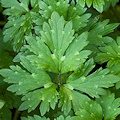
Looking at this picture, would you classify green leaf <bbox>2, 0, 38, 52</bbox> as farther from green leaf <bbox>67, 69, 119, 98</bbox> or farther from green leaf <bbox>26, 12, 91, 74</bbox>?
green leaf <bbox>67, 69, 119, 98</bbox>

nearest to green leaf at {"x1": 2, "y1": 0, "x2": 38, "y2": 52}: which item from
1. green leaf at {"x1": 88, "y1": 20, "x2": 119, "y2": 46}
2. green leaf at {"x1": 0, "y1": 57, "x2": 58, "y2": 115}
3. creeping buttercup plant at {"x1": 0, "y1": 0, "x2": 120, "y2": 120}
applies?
creeping buttercup plant at {"x1": 0, "y1": 0, "x2": 120, "y2": 120}

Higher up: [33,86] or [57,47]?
[57,47]

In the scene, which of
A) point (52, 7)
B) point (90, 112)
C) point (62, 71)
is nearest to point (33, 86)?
point (62, 71)

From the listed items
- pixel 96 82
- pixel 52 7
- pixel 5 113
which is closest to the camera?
pixel 96 82

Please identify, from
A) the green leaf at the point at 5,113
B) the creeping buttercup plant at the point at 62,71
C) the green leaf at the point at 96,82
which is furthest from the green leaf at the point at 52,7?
the green leaf at the point at 5,113

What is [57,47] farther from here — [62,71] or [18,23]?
[18,23]

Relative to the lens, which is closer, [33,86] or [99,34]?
[33,86]

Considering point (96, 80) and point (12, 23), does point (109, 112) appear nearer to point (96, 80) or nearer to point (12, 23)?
point (96, 80)

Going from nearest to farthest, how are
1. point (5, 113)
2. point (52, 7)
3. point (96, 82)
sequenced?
point (96, 82), point (52, 7), point (5, 113)
